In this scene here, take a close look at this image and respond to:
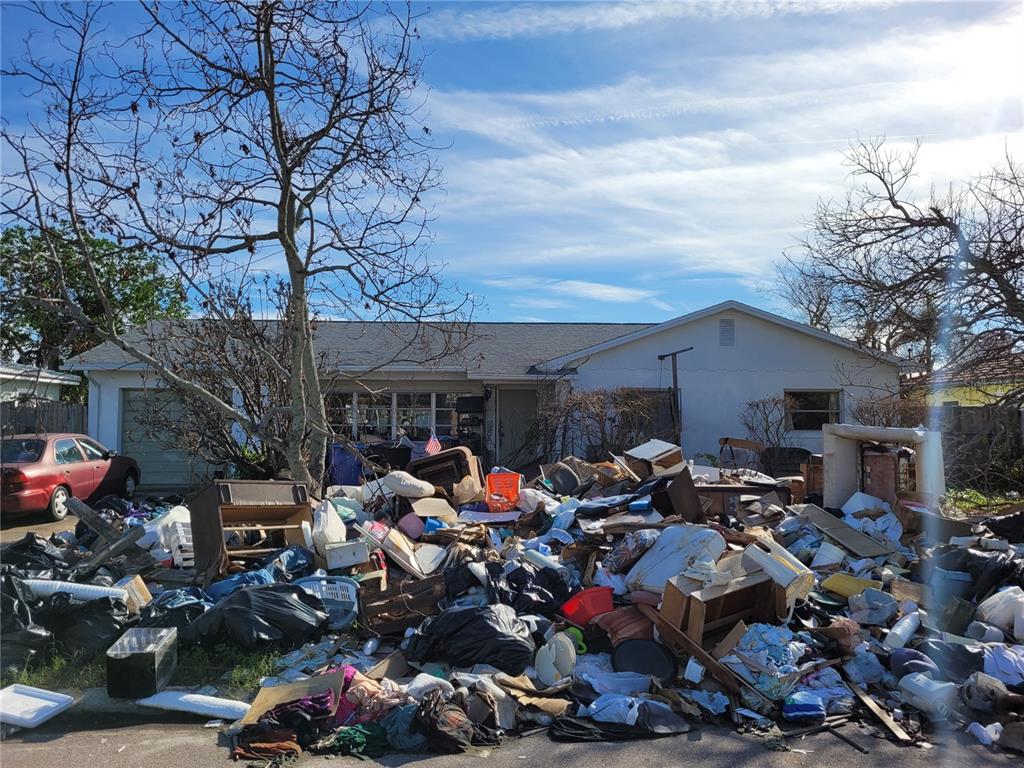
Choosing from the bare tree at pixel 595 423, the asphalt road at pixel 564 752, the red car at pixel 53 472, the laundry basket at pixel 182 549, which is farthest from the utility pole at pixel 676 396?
the asphalt road at pixel 564 752

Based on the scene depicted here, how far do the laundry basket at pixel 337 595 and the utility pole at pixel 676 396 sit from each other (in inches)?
440

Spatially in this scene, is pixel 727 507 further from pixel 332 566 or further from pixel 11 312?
pixel 11 312

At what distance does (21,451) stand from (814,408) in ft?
51.8

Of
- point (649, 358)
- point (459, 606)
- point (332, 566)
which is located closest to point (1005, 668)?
point (459, 606)

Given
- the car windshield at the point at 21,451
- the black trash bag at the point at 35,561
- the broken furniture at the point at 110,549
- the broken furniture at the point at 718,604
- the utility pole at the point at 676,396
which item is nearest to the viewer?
the broken furniture at the point at 718,604

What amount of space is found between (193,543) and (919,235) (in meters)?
10.1

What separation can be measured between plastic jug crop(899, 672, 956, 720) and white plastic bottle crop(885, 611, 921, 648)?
0.60 metres

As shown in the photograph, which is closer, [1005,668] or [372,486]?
[1005,668]

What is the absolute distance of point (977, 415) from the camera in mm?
12930

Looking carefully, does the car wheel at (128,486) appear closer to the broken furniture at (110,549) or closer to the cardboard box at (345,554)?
the broken furniture at (110,549)

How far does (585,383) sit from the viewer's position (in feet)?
56.8

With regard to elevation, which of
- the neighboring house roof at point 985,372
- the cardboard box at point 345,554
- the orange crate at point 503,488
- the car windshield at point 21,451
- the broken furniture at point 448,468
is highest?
the neighboring house roof at point 985,372

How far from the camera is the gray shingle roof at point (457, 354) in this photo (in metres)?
16.8

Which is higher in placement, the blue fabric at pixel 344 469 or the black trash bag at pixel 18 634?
the blue fabric at pixel 344 469
